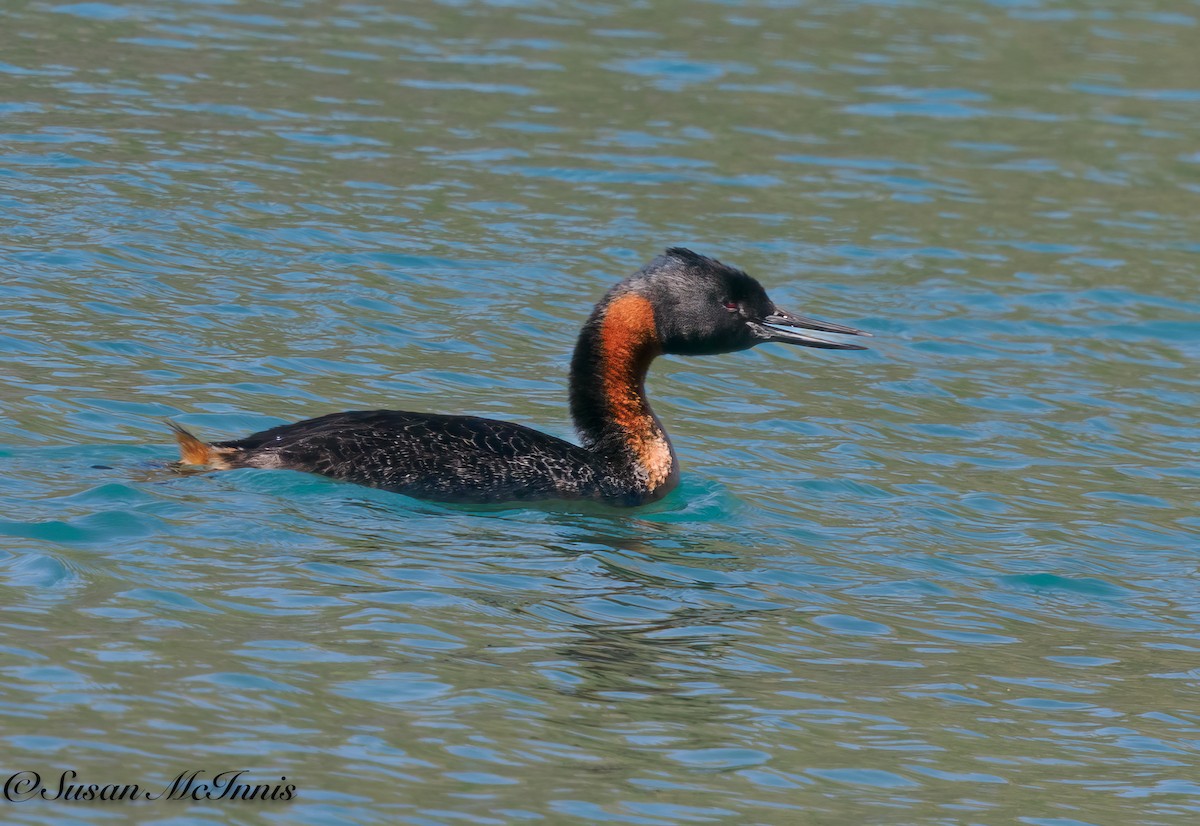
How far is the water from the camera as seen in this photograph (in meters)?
5.99

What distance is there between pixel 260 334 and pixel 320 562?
3.84 m

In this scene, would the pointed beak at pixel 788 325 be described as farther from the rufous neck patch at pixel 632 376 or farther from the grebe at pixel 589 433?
the rufous neck patch at pixel 632 376

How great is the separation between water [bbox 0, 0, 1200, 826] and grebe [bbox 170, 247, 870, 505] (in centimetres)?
19

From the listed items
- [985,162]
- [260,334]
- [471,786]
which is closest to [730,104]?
[985,162]

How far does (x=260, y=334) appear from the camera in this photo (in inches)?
429

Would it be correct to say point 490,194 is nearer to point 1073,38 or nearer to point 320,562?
point 320,562

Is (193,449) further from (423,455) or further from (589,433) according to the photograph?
(589,433)

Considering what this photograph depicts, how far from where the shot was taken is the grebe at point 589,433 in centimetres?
831

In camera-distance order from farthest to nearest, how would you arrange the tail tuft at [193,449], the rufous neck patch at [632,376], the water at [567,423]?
the rufous neck patch at [632,376] < the tail tuft at [193,449] < the water at [567,423]
